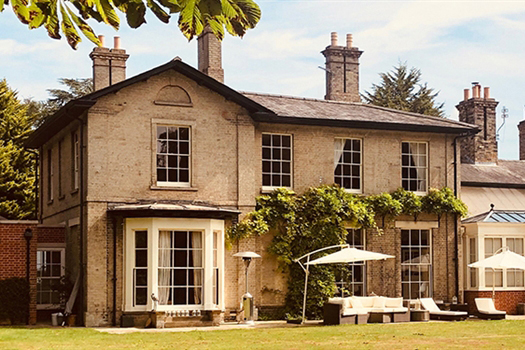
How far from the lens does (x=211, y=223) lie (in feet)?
72.7

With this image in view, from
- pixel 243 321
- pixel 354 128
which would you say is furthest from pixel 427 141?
pixel 243 321

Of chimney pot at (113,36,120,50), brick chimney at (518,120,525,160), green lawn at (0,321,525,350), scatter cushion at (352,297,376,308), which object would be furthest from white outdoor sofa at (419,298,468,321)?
brick chimney at (518,120,525,160)

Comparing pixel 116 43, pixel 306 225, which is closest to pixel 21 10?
pixel 306 225

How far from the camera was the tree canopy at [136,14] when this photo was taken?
4301 mm

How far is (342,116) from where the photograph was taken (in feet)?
82.7

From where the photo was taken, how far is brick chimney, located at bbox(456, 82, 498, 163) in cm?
3116

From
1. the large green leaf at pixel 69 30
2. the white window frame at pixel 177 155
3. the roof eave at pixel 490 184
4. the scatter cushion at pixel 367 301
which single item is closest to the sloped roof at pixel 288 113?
the white window frame at pixel 177 155

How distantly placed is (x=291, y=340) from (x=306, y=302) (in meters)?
6.67

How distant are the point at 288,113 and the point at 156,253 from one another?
5.84 meters

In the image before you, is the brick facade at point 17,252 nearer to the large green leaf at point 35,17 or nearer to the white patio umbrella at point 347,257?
the white patio umbrella at point 347,257

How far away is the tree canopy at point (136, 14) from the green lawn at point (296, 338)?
38.6ft

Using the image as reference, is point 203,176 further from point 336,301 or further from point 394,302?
point 394,302

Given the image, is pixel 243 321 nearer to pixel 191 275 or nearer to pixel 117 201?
pixel 191 275

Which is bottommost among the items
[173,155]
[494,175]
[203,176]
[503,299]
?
[503,299]
